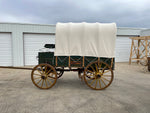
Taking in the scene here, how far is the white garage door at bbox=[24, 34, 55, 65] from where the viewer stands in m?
9.34

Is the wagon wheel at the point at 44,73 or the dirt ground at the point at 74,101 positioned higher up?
the wagon wheel at the point at 44,73

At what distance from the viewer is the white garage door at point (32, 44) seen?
9.34 meters

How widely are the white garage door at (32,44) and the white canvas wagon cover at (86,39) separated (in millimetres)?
6261

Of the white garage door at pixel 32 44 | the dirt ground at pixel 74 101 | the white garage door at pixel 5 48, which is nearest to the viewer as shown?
the dirt ground at pixel 74 101

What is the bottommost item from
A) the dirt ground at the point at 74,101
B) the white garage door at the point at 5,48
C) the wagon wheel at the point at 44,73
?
the dirt ground at the point at 74,101

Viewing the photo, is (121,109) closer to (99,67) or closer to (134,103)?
(134,103)

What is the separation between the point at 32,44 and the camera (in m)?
9.46

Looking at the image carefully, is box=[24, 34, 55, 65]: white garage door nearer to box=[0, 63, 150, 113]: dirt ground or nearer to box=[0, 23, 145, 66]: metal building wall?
box=[0, 23, 145, 66]: metal building wall

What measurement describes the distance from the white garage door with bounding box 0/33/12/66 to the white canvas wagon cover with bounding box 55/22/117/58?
23.8 feet

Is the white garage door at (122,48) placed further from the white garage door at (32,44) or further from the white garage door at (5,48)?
the white garage door at (5,48)

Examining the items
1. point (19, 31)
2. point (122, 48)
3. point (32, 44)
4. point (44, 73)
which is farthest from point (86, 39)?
point (122, 48)

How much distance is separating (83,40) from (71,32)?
545 millimetres

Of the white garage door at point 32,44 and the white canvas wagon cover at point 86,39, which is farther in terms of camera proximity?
the white garage door at point 32,44

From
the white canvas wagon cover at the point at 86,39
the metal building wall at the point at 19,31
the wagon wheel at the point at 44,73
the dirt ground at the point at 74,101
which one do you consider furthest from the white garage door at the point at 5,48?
the white canvas wagon cover at the point at 86,39
